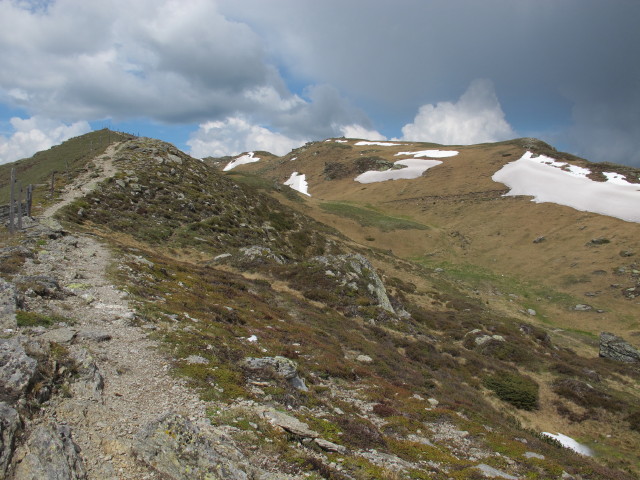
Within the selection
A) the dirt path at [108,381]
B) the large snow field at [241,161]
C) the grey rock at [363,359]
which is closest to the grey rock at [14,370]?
the dirt path at [108,381]

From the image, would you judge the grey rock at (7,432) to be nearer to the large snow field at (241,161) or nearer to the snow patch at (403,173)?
the snow patch at (403,173)

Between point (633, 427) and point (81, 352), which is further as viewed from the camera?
point (633, 427)

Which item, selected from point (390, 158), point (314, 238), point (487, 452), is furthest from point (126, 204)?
point (390, 158)

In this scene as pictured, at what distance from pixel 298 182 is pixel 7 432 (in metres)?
123

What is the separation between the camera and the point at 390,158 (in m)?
116

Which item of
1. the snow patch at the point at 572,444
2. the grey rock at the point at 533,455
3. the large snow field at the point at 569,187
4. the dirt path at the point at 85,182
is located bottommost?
the snow patch at the point at 572,444

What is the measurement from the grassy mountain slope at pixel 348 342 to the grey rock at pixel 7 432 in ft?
11.7

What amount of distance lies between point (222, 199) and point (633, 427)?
4308 cm

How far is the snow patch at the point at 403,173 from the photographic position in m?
98.8

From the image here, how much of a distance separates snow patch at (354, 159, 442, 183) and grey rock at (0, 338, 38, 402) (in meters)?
96.4

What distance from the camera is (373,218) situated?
247 feet

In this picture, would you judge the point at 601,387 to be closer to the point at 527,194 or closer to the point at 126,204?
the point at 126,204

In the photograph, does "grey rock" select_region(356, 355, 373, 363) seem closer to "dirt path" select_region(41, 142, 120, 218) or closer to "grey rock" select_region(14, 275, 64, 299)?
"grey rock" select_region(14, 275, 64, 299)

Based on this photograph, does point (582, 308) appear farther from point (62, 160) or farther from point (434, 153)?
point (434, 153)
